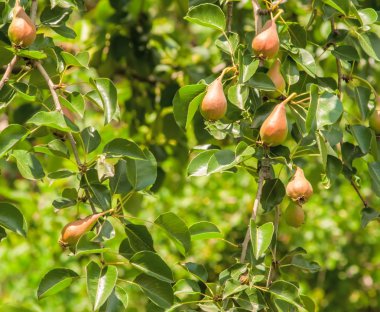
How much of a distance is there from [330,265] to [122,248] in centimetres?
171

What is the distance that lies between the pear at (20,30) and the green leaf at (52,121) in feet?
0.38

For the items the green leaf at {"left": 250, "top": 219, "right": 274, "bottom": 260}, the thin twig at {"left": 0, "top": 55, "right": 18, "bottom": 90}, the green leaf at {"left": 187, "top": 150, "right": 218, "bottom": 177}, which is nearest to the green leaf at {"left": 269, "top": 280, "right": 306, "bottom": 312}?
the green leaf at {"left": 250, "top": 219, "right": 274, "bottom": 260}

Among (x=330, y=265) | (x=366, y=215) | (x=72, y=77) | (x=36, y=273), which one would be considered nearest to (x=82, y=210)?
(x=36, y=273)

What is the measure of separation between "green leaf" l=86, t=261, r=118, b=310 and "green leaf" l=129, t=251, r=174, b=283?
0.12ft

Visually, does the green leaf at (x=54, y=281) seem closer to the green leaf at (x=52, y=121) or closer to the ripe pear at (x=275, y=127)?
the green leaf at (x=52, y=121)

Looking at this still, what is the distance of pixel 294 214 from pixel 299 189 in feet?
0.28

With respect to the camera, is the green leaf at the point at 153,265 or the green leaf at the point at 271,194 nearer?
the green leaf at the point at 153,265

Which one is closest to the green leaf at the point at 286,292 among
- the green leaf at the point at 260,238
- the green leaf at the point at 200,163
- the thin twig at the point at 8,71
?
the green leaf at the point at 260,238

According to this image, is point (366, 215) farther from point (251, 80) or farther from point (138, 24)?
point (138, 24)

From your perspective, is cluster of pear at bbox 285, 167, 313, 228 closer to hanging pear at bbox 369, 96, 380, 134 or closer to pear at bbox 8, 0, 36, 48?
hanging pear at bbox 369, 96, 380, 134

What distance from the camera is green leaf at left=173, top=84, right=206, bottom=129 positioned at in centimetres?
94

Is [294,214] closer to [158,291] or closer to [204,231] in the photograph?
[204,231]

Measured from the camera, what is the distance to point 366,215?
109 cm

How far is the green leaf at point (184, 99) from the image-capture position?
0.94 m
